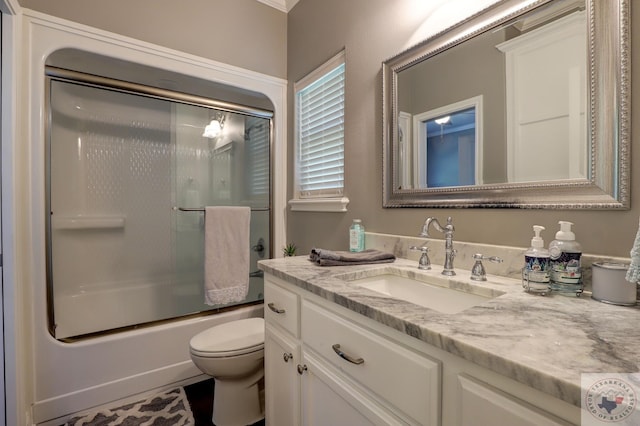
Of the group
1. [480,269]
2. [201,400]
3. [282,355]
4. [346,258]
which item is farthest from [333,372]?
[201,400]

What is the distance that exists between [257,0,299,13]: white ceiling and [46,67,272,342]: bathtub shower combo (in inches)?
31.1

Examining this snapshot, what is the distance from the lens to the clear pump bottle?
1.51m

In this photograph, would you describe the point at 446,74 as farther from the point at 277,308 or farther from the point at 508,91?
the point at 277,308

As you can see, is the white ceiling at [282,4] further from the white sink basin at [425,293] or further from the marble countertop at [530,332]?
the marble countertop at [530,332]

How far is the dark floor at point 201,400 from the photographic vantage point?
1.57 meters

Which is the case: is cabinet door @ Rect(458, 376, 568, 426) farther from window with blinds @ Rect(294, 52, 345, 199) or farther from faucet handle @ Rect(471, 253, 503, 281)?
window with blinds @ Rect(294, 52, 345, 199)

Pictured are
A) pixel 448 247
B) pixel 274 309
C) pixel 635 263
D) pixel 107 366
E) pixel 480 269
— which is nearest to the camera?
pixel 635 263

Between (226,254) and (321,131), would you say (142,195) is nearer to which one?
(226,254)

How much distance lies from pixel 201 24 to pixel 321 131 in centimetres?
103

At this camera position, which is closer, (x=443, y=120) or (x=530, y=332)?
(x=530, y=332)

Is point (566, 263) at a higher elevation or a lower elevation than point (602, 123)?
lower

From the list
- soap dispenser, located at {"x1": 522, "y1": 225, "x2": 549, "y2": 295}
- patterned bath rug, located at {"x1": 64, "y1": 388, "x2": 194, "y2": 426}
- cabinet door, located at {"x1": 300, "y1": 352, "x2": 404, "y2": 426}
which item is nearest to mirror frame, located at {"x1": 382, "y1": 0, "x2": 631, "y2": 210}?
soap dispenser, located at {"x1": 522, "y1": 225, "x2": 549, "y2": 295}

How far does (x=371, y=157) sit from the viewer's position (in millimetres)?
1537

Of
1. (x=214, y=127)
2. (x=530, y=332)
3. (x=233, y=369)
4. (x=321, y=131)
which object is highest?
(x=214, y=127)
